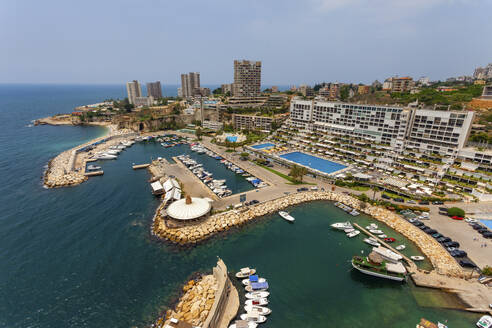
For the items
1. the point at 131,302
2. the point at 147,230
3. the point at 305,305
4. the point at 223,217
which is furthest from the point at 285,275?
the point at 147,230

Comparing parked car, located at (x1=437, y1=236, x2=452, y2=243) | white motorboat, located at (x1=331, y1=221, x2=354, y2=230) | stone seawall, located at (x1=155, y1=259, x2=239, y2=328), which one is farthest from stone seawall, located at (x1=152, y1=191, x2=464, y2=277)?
stone seawall, located at (x1=155, y1=259, x2=239, y2=328)

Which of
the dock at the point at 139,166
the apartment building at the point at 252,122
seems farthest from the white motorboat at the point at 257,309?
the apartment building at the point at 252,122

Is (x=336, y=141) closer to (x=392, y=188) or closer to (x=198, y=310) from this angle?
(x=392, y=188)

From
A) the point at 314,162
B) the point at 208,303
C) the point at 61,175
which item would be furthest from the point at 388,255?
the point at 61,175

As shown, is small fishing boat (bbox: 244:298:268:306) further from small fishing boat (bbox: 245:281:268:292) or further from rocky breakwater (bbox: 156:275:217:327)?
rocky breakwater (bbox: 156:275:217:327)

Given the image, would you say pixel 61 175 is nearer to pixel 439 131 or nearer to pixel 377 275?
pixel 377 275
